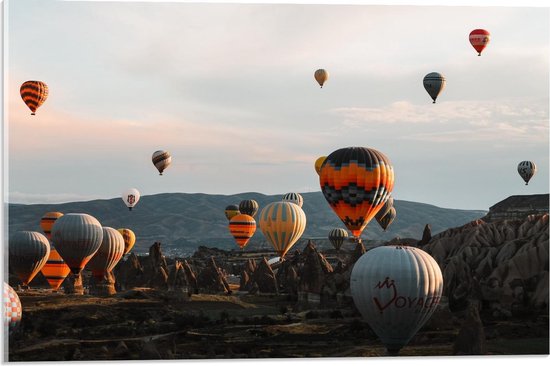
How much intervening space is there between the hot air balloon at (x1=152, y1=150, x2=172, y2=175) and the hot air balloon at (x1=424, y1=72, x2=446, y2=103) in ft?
124

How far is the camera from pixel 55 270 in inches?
3723

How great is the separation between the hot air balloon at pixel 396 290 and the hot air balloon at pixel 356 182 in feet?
67.2

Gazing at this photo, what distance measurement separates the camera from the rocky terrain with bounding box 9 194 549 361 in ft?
180

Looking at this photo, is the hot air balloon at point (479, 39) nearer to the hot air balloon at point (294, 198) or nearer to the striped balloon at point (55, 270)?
the striped balloon at point (55, 270)

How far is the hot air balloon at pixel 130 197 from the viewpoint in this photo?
128663 mm

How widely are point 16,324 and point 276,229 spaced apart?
2160 inches

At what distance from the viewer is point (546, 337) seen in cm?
6222

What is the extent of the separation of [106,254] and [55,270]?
285 inches

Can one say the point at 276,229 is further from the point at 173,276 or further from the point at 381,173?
the point at 381,173

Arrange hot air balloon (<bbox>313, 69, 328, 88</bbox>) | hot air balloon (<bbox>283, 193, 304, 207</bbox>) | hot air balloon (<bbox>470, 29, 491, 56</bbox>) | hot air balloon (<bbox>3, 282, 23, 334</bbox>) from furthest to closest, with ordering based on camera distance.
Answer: hot air balloon (<bbox>283, 193, 304, 207</bbox>) → hot air balloon (<bbox>313, 69, 328, 88</bbox>) → hot air balloon (<bbox>470, 29, 491, 56</bbox>) → hot air balloon (<bbox>3, 282, 23, 334</bbox>)

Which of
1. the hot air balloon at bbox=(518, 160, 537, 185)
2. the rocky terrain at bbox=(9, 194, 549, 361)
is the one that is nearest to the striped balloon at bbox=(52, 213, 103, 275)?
the rocky terrain at bbox=(9, 194, 549, 361)

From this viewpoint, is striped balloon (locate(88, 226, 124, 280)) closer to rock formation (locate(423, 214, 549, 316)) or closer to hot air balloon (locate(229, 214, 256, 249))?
rock formation (locate(423, 214, 549, 316))

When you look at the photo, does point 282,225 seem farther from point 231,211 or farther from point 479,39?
point 231,211

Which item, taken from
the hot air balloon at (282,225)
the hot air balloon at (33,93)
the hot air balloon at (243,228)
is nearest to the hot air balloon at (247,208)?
the hot air balloon at (243,228)
